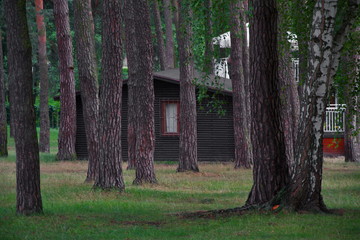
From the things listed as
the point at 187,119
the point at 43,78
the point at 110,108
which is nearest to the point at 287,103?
the point at 187,119

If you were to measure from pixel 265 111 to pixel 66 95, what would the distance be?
20.4m

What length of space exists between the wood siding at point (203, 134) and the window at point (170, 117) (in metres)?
0.19

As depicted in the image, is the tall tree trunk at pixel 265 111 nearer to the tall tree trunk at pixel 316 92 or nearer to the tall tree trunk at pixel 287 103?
the tall tree trunk at pixel 316 92

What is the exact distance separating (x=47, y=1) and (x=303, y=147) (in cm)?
3885

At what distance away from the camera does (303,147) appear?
12.2 m

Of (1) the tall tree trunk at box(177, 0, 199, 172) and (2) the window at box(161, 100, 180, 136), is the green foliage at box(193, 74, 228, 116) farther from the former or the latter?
(2) the window at box(161, 100, 180, 136)

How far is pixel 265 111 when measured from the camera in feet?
43.5

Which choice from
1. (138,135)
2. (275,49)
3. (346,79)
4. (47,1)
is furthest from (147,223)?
(47,1)

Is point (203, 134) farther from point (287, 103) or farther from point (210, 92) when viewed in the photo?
point (287, 103)

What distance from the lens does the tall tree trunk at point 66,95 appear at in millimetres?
30875

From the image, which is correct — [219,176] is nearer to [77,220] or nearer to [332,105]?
[77,220]

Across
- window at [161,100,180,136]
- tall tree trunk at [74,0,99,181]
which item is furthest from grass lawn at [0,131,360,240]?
window at [161,100,180,136]

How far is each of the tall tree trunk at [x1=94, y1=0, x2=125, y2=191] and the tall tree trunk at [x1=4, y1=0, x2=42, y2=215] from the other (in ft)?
15.6

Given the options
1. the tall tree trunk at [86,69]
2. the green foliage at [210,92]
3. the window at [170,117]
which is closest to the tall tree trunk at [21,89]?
the green foliage at [210,92]
